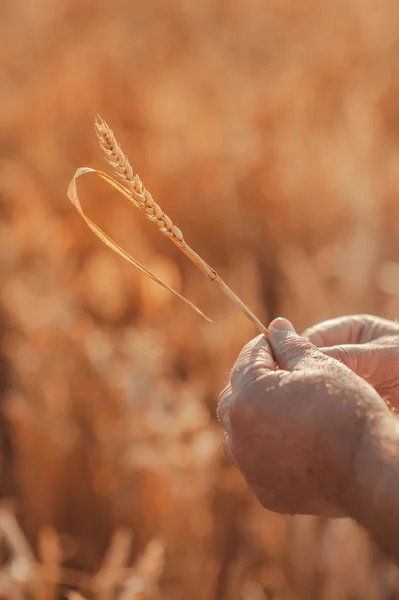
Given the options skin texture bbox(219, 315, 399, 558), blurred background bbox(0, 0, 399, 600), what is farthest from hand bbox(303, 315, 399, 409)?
blurred background bbox(0, 0, 399, 600)

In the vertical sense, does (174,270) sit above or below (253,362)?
above

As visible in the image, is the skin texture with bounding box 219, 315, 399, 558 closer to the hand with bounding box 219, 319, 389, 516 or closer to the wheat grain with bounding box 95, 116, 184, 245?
the hand with bounding box 219, 319, 389, 516

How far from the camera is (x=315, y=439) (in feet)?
2.16

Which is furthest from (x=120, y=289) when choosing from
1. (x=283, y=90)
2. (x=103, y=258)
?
(x=283, y=90)

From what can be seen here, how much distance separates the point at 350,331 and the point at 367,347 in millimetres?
Result: 81

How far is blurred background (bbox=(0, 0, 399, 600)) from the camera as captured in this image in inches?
54.7

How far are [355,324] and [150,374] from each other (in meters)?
0.61

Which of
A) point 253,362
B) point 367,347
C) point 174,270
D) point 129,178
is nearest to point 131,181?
point 129,178

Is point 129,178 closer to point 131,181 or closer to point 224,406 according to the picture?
point 131,181

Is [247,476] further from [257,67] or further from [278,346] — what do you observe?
[257,67]

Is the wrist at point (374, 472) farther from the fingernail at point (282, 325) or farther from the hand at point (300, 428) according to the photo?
the fingernail at point (282, 325)

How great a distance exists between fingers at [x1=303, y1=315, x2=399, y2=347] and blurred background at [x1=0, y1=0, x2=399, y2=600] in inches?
18.6

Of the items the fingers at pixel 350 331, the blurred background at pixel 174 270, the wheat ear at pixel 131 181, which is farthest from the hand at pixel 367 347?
the blurred background at pixel 174 270

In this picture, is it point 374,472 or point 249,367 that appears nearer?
point 374,472
